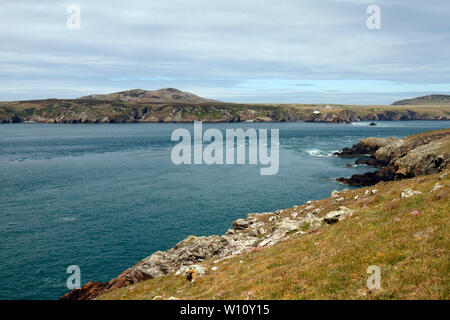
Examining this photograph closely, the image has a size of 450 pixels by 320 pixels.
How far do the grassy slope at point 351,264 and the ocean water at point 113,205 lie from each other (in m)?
17.3

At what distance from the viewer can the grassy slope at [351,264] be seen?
1197cm

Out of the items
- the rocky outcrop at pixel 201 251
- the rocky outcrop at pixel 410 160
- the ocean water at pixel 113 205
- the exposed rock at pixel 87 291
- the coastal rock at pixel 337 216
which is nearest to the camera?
the coastal rock at pixel 337 216

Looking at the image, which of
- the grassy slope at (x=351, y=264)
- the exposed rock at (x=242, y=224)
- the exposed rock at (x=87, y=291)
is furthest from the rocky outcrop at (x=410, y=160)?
the exposed rock at (x=87, y=291)

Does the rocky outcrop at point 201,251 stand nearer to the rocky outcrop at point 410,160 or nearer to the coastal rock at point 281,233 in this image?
the coastal rock at point 281,233

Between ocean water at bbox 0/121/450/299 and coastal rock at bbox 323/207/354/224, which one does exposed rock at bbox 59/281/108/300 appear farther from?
coastal rock at bbox 323/207/354/224

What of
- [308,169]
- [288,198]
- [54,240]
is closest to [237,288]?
[54,240]

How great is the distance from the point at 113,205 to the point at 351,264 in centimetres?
5141

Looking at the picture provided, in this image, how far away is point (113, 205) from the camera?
5812 cm

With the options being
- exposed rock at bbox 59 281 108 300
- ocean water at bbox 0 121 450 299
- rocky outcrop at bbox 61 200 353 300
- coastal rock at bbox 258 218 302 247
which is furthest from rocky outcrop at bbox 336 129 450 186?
exposed rock at bbox 59 281 108 300

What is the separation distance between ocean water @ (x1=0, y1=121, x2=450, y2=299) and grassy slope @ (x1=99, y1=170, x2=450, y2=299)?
56.7ft

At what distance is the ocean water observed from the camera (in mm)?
37312

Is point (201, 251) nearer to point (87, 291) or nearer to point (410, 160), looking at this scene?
point (87, 291)
